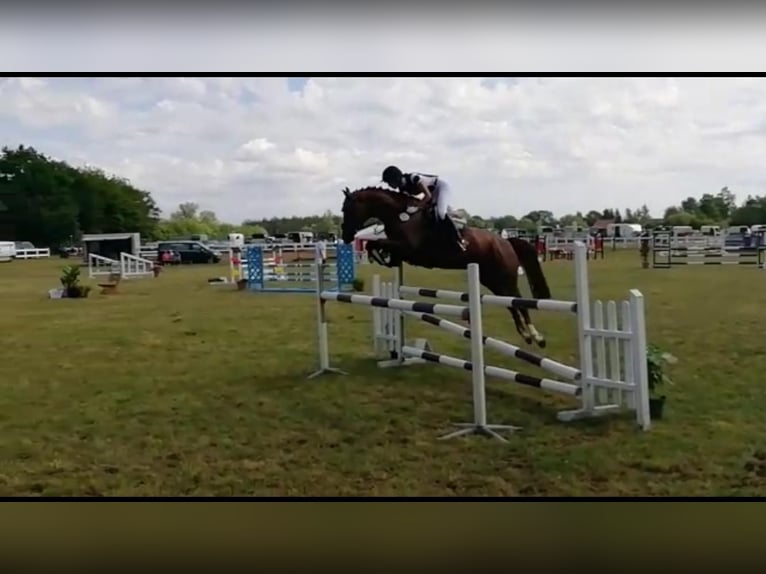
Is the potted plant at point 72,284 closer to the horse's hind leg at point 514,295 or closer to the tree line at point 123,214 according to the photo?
the tree line at point 123,214

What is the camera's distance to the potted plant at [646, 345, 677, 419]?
3.34 metres

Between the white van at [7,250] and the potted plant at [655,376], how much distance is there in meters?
2.55

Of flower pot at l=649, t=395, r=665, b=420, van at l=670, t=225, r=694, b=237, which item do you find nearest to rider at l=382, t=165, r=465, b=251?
van at l=670, t=225, r=694, b=237

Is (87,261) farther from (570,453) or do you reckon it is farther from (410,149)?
(570,453)

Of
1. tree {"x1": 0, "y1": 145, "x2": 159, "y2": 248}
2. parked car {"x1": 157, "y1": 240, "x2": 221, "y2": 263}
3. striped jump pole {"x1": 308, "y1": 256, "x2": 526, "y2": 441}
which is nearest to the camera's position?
striped jump pole {"x1": 308, "y1": 256, "x2": 526, "y2": 441}

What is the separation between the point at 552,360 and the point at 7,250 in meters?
2.23

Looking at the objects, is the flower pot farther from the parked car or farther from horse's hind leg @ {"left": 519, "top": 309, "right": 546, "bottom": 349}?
the parked car

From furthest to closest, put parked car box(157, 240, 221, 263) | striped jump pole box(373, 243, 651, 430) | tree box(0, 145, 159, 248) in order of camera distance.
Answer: parked car box(157, 240, 221, 263), tree box(0, 145, 159, 248), striped jump pole box(373, 243, 651, 430)

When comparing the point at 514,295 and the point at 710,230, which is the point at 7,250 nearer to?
the point at 514,295

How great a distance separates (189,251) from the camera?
364 cm

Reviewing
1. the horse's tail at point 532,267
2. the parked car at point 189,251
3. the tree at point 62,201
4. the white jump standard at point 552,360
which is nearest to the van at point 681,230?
the white jump standard at point 552,360

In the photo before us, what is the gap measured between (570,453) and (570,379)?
28 cm

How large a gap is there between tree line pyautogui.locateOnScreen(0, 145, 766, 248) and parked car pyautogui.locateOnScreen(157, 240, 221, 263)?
0.04 metres
